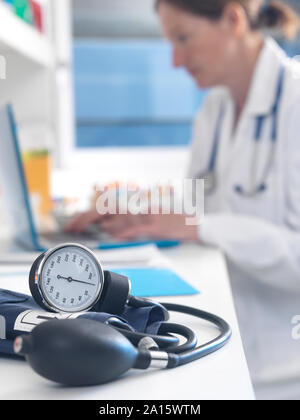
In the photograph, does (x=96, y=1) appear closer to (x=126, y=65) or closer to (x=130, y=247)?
(x=126, y=65)

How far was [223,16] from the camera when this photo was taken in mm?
1495

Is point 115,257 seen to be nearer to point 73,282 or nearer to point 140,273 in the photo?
point 140,273

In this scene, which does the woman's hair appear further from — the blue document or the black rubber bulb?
the black rubber bulb

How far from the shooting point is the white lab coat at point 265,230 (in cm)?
114

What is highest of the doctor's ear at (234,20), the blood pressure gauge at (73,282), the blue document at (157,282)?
the doctor's ear at (234,20)

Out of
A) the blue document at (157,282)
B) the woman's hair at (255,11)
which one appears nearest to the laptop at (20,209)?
the blue document at (157,282)

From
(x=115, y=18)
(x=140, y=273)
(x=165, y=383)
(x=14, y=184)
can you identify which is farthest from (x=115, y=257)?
(x=115, y=18)

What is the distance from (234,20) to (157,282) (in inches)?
37.8

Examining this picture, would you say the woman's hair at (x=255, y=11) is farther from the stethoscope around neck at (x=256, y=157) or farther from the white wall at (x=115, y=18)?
the white wall at (x=115, y=18)

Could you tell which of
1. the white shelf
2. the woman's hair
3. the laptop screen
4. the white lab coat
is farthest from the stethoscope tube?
the woman's hair

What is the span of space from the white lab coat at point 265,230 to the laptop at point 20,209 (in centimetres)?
15

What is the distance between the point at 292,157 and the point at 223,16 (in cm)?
45

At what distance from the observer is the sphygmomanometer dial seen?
0.52m
